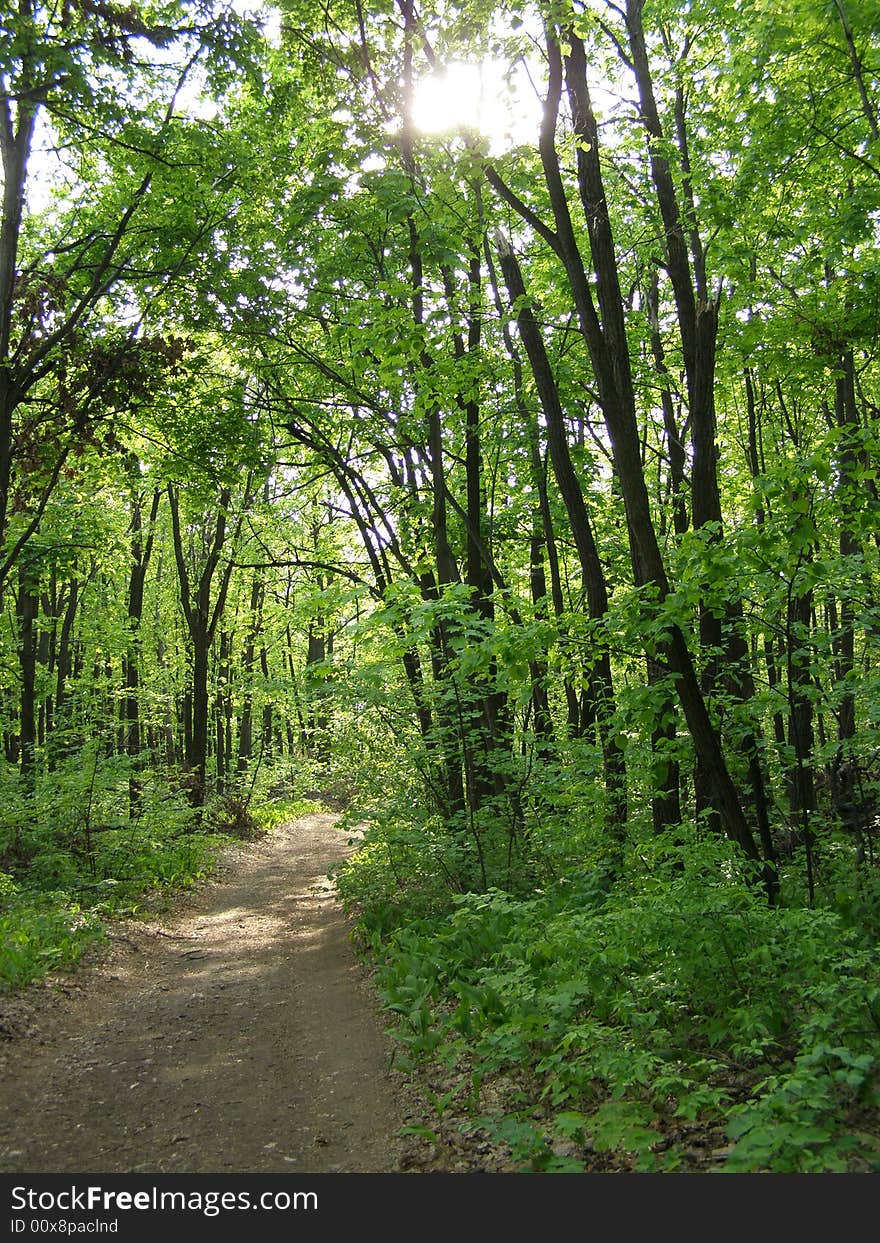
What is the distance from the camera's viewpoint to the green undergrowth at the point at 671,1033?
11.6ft

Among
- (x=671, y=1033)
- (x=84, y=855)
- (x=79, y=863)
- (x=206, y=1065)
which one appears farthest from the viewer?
(x=84, y=855)

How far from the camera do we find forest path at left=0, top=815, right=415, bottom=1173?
15.4 feet

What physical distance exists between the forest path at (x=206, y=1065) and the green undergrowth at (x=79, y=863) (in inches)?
19.7

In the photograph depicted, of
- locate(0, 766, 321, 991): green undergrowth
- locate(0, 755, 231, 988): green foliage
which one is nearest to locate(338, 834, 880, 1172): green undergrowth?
locate(0, 766, 321, 991): green undergrowth

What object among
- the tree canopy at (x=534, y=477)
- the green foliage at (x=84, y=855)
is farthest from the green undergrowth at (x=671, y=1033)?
the green foliage at (x=84, y=855)

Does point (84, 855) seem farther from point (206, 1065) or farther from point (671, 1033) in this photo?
point (671, 1033)

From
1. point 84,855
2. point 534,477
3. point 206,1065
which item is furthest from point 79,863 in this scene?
point 534,477

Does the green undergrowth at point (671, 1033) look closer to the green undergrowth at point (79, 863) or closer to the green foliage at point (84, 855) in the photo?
the green undergrowth at point (79, 863)

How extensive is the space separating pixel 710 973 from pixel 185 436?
35.6ft

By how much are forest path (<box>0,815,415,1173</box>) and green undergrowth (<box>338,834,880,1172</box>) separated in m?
0.54

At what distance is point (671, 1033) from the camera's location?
4750 millimetres

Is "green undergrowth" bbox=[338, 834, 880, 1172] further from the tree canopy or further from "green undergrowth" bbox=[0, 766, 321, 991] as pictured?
"green undergrowth" bbox=[0, 766, 321, 991]

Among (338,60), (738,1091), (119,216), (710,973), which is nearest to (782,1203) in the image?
(738,1091)

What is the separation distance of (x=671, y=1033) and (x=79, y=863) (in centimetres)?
1028
